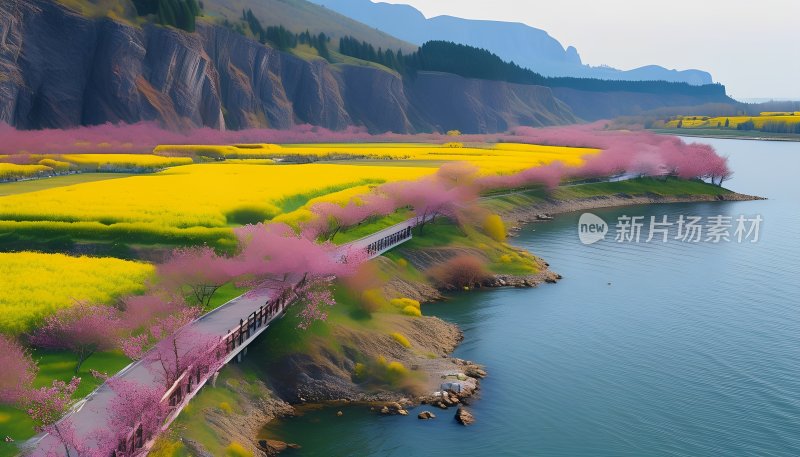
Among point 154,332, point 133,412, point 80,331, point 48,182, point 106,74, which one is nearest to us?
point 133,412

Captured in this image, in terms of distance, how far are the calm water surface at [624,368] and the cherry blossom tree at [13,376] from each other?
1283 cm

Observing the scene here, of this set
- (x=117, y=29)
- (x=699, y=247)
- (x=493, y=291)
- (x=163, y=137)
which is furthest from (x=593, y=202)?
(x=117, y=29)

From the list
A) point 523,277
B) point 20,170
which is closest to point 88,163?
point 20,170

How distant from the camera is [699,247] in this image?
9275 centimetres

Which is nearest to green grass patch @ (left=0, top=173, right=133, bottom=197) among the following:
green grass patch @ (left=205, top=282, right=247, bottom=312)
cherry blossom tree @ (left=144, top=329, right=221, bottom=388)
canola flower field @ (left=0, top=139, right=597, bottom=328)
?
canola flower field @ (left=0, top=139, right=597, bottom=328)

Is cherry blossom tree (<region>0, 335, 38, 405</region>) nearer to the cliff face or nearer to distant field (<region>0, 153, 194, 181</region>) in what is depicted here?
distant field (<region>0, 153, 194, 181</region>)

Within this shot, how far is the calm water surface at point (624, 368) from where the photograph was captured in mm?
39062

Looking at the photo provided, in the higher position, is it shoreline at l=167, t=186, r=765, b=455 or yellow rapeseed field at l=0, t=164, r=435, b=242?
yellow rapeseed field at l=0, t=164, r=435, b=242

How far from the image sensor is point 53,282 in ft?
138

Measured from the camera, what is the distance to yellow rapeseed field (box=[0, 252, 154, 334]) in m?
37.4

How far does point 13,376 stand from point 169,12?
130 metres

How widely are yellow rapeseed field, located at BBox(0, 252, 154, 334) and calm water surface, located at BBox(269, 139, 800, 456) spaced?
12.4 m

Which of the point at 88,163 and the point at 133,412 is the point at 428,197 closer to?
the point at 88,163

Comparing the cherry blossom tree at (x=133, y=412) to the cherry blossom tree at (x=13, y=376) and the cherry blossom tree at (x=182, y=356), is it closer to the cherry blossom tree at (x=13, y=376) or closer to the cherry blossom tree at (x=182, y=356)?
the cherry blossom tree at (x=182, y=356)
